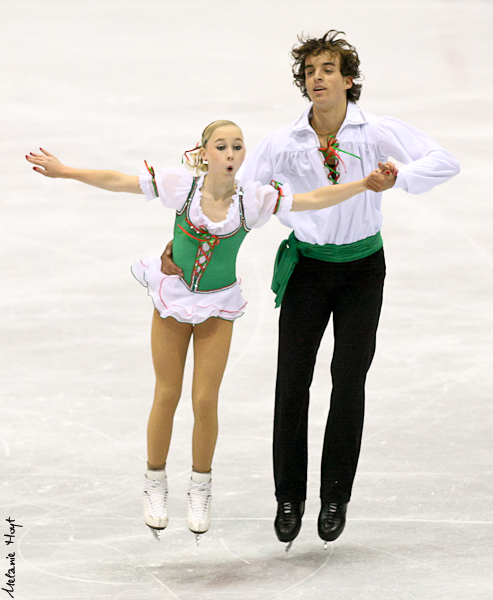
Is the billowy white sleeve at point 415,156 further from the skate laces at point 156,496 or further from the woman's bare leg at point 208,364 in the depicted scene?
the skate laces at point 156,496

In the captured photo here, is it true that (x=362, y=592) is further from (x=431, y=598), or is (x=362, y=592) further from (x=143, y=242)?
(x=143, y=242)

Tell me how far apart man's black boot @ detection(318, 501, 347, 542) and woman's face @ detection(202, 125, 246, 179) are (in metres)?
1.42

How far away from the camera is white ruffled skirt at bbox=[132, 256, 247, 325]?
4.03m

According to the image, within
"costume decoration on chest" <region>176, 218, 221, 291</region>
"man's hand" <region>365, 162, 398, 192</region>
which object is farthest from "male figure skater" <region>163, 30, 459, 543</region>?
"costume decoration on chest" <region>176, 218, 221, 291</region>

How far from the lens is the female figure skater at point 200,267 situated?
394 centimetres

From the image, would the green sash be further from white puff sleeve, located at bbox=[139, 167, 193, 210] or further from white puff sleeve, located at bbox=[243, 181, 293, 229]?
white puff sleeve, located at bbox=[139, 167, 193, 210]

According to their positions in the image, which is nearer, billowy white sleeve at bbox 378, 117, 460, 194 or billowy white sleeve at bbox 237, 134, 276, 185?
billowy white sleeve at bbox 378, 117, 460, 194

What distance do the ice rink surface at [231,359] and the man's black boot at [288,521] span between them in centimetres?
11

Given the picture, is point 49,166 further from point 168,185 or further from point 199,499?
point 199,499

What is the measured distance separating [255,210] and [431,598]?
1.59 metres

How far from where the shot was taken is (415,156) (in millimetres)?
4230

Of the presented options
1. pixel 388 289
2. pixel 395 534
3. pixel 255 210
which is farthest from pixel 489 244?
pixel 255 210

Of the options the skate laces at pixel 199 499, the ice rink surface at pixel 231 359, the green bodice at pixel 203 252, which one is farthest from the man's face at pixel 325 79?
the ice rink surface at pixel 231 359

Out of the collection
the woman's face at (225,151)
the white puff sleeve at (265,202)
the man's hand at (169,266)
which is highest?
the woman's face at (225,151)
